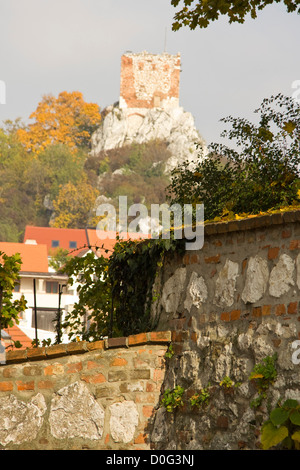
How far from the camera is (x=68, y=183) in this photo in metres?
92.8

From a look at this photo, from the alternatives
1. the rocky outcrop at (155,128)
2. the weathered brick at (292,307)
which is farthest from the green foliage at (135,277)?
the rocky outcrop at (155,128)

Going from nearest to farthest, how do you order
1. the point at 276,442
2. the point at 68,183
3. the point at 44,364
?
the point at 276,442
the point at 44,364
the point at 68,183

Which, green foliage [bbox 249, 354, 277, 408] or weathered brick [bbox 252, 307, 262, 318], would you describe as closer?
green foliage [bbox 249, 354, 277, 408]

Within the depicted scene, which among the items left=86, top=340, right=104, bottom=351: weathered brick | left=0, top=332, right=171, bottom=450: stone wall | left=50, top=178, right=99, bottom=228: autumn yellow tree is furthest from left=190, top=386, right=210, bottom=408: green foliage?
left=50, top=178, right=99, bottom=228: autumn yellow tree

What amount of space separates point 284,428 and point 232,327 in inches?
33.9

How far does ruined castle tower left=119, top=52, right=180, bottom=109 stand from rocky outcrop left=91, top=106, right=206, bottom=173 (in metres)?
0.91

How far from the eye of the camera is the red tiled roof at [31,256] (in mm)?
51438

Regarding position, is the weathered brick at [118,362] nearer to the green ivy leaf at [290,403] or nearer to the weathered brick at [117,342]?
the weathered brick at [117,342]

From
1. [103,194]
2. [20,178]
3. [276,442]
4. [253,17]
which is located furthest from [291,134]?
[20,178]

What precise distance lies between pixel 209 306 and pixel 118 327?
1653 mm

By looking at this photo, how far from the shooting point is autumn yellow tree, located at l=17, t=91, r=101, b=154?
322 ft

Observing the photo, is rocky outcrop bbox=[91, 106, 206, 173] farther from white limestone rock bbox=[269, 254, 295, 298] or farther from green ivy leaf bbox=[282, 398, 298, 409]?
green ivy leaf bbox=[282, 398, 298, 409]

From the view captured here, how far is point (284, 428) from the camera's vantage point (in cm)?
509

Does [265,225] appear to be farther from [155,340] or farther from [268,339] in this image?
[155,340]
